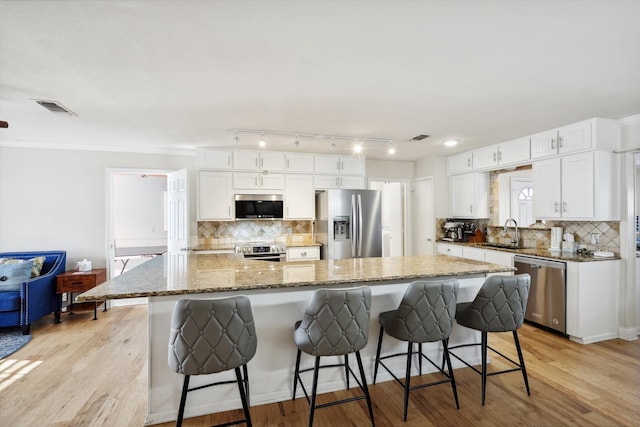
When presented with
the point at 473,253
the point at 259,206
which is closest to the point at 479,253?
the point at 473,253

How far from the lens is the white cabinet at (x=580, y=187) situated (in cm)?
336

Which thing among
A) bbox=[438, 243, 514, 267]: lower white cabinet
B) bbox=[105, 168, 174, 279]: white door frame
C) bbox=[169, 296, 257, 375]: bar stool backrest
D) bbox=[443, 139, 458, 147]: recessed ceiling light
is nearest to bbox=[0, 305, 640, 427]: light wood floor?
bbox=[169, 296, 257, 375]: bar stool backrest

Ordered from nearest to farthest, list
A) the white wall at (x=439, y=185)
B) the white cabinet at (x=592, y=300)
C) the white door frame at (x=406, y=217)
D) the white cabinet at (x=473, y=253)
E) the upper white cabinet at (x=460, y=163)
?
1. the white cabinet at (x=592, y=300)
2. the white cabinet at (x=473, y=253)
3. the upper white cabinet at (x=460, y=163)
4. the white wall at (x=439, y=185)
5. the white door frame at (x=406, y=217)

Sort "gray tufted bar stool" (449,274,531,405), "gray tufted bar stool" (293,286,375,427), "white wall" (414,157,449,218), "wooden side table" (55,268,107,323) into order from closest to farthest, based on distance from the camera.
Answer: "gray tufted bar stool" (293,286,375,427), "gray tufted bar stool" (449,274,531,405), "wooden side table" (55,268,107,323), "white wall" (414,157,449,218)

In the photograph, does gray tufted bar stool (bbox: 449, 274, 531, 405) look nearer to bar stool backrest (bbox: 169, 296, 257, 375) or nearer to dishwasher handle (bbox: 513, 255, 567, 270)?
dishwasher handle (bbox: 513, 255, 567, 270)

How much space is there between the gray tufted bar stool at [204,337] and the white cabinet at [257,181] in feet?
10.7

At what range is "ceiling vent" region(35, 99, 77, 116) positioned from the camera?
2830 millimetres

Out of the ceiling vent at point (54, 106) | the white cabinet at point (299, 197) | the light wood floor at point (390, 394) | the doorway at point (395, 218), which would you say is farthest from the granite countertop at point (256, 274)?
the doorway at point (395, 218)

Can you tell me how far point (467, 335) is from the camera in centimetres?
282

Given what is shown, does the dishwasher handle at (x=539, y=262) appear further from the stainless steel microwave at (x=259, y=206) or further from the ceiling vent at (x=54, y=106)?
the ceiling vent at (x=54, y=106)

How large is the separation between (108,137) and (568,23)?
4801mm

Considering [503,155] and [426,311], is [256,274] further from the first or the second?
[503,155]

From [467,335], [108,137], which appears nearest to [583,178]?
[467,335]

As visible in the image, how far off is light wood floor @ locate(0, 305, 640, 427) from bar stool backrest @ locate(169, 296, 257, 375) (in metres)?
0.66
